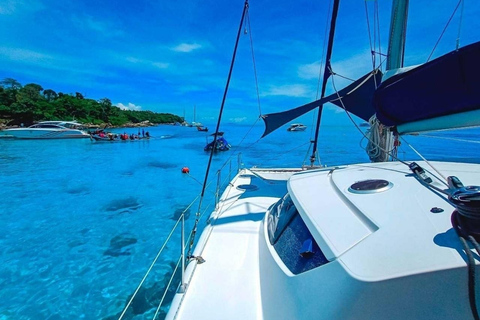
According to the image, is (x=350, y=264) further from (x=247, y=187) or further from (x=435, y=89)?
(x=247, y=187)

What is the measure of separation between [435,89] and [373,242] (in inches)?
82.2

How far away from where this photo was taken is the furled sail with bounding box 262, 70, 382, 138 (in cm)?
718

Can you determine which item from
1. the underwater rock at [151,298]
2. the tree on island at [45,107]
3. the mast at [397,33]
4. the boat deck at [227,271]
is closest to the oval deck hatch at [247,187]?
the boat deck at [227,271]

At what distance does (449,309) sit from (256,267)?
2.11 meters

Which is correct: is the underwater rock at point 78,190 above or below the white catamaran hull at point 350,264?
below

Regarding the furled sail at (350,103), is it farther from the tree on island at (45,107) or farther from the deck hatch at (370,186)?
the tree on island at (45,107)

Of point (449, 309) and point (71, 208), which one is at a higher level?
point (449, 309)

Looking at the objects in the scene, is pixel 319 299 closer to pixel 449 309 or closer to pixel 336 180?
pixel 449 309

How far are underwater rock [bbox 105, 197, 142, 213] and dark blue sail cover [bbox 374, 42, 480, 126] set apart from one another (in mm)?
9059

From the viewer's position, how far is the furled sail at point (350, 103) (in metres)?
7.18

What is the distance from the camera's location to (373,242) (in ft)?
4.81

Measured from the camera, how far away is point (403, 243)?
1.39 metres

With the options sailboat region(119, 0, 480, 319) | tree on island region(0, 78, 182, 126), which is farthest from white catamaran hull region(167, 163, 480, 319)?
tree on island region(0, 78, 182, 126)

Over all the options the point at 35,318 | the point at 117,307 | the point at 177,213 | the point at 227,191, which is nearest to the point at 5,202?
the point at 177,213
